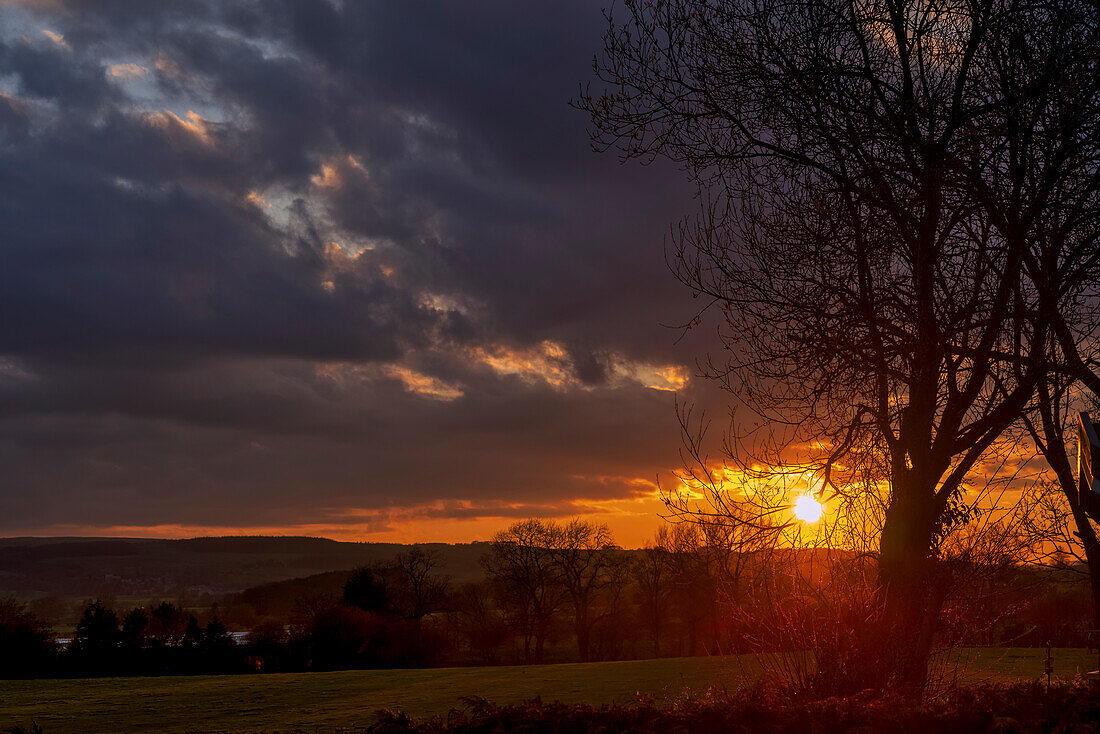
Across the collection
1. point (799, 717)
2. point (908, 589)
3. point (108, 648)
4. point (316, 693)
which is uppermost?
point (908, 589)

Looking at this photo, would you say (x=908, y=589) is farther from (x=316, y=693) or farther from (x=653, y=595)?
(x=653, y=595)

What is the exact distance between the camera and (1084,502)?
9.71 meters

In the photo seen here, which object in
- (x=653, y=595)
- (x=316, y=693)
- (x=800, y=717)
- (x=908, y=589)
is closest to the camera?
(x=800, y=717)

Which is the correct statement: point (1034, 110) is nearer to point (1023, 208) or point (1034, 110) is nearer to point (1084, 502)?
point (1023, 208)

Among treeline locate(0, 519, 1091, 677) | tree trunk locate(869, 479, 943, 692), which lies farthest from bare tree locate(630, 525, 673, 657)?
tree trunk locate(869, 479, 943, 692)

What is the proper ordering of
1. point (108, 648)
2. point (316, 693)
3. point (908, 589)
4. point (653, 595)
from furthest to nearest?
point (653, 595)
point (108, 648)
point (316, 693)
point (908, 589)

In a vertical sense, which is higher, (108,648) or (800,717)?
(800,717)

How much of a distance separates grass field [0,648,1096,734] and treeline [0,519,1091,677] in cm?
372

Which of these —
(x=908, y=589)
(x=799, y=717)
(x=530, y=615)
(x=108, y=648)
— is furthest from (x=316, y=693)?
(x=530, y=615)

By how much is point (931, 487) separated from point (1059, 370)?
1.94 metres

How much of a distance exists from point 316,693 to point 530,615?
4664cm

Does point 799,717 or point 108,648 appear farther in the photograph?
point 108,648

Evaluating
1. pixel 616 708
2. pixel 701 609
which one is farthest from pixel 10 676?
pixel 616 708

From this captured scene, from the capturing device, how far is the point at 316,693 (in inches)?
1436
